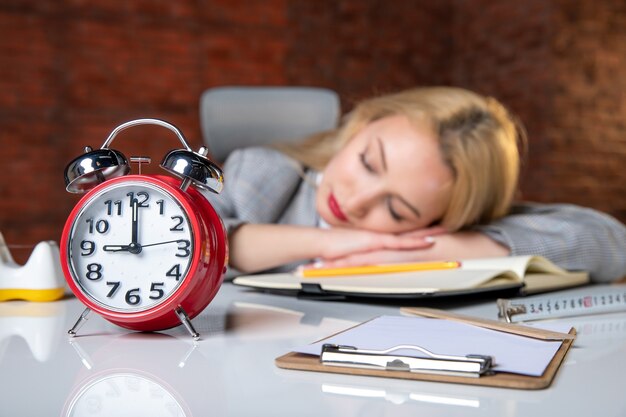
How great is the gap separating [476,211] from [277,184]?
44cm

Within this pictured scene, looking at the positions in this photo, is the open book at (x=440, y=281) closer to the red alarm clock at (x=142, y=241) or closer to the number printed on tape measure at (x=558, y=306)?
the number printed on tape measure at (x=558, y=306)

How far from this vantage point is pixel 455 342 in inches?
25.2

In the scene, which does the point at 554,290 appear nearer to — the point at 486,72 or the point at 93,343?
the point at 93,343

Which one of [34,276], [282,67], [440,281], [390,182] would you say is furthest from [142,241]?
[282,67]

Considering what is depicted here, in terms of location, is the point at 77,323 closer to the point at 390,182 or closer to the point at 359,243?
the point at 359,243

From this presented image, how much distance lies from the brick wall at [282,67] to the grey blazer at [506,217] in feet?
8.12

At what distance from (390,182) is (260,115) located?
785 mm

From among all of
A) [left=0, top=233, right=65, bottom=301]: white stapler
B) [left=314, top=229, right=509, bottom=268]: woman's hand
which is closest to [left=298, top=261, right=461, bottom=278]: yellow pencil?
[left=314, top=229, right=509, bottom=268]: woman's hand

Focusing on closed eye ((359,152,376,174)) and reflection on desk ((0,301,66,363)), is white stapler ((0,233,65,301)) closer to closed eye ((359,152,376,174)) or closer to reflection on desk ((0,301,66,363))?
reflection on desk ((0,301,66,363))

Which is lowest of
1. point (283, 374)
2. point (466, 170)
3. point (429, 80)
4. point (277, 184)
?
point (429, 80)

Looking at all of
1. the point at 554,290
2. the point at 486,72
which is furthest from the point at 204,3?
the point at 554,290

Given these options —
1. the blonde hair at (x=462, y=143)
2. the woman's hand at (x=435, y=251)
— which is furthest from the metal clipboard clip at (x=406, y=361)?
the blonde hair at (x=462, y=143)

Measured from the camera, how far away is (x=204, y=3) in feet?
13.7

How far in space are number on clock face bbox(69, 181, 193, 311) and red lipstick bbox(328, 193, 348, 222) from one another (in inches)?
29.9
